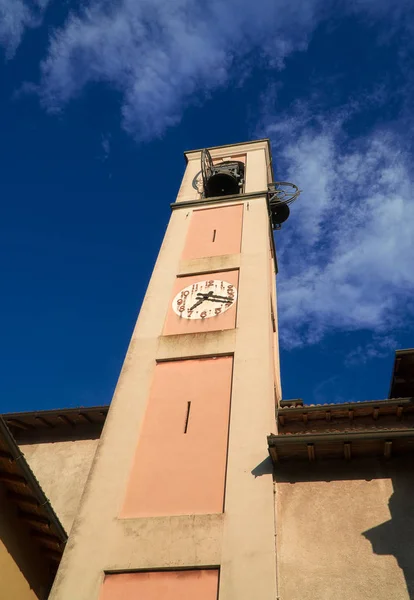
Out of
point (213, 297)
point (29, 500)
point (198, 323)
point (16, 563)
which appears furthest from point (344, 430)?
point (16, 563)

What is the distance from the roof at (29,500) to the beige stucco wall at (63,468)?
1461 mm

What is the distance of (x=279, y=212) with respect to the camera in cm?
2025

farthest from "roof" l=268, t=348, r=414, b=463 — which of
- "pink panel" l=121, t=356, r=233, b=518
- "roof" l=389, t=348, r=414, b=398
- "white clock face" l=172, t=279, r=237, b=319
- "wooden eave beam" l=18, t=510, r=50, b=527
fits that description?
"wooden eave beam" l=18, t=510, r=50, b=527

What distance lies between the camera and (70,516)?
1185 cm

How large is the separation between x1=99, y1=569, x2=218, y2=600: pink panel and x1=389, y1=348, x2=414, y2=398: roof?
5298 millimetres

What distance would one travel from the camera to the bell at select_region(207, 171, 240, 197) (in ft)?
65.5

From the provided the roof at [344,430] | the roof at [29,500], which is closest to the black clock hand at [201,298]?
the roof at [344,430]

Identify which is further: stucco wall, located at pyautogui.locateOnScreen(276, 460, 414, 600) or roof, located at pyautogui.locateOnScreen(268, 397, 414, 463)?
roof, located at pyautogui.locateOnScreen(268, 397, 414, 463)

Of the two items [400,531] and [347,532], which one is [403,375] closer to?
[400,531]

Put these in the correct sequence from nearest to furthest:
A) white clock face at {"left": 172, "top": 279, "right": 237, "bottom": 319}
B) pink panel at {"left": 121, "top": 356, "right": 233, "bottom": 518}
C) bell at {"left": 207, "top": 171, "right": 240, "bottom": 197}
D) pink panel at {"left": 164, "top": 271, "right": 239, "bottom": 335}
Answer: pink panel at {"left": 121, "top": 356, "right": 233, "bottom": 518}, pink panel at {"left": 164, "top": 271, "right": 239, "bottom": 335}, white clock face at {"left": 172, "top": 279, "right": 237, "bottom": 319}, bell at {"left": 207, "top": 171, "right": 240, "bottom": 197}

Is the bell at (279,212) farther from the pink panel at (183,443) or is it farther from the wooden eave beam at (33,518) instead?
the wooden eave beam at (33,518)

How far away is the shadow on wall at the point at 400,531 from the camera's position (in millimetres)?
7773

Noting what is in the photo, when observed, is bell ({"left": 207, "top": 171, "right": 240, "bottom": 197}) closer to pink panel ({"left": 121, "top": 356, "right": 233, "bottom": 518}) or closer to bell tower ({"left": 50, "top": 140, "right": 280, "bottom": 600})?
bell tower ({"left": 50, "top": 140, "right": 280, "bottom": 600})

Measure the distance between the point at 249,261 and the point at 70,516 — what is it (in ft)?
24.4
